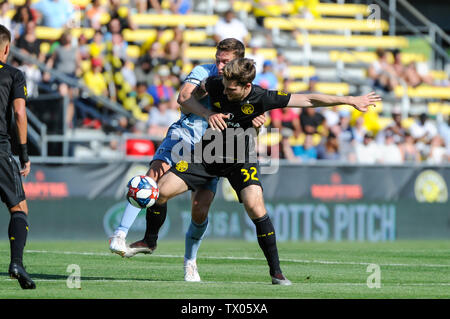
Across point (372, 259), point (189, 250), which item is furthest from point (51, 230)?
point (189, 250)

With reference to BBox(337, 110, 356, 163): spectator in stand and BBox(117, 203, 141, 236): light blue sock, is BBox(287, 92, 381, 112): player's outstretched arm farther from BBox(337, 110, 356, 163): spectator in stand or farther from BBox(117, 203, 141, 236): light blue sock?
BBox(337, 110, 356, 163): spectator in stand

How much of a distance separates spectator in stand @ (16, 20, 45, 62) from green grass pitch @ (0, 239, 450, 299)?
461cm

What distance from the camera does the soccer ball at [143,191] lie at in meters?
9.58

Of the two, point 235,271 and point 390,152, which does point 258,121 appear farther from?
point 390,152

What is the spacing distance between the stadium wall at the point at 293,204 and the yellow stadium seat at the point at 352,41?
7.12m

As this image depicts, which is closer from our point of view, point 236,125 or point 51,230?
point 236,125

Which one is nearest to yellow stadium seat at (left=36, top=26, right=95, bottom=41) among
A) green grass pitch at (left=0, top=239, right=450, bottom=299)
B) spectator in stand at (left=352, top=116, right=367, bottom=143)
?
green grass pitch at (left=0, top=239, right=450, bottom=299)

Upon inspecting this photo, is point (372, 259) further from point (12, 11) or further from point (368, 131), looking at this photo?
point (12, 11)

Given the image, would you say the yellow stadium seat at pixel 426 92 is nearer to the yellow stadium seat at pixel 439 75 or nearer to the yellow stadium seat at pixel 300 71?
the yellow stadium seat at pixel 439 75

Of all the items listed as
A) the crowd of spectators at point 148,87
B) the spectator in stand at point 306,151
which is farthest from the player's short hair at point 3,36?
the spectator in stand at point 306,151

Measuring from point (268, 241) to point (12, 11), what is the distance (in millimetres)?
12993

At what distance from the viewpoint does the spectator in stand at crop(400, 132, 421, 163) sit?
21.0 m

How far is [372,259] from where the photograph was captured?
13.6m

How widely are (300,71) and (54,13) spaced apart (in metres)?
6.70
